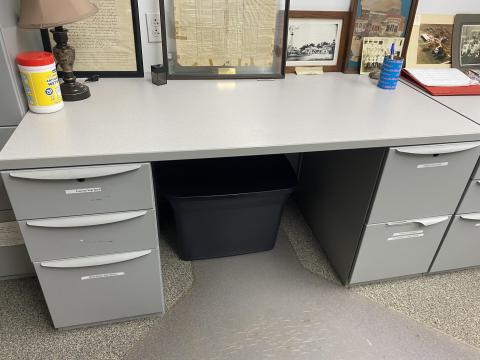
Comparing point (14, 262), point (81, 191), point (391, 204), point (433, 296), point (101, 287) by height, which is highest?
point (81, 191)

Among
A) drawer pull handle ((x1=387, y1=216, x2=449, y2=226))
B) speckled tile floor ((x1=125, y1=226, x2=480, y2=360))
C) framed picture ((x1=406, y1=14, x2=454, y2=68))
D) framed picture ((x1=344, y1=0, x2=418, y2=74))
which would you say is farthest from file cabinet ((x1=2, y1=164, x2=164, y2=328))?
framed picture ((x1=406, y1=14, x2=454, y2=68))

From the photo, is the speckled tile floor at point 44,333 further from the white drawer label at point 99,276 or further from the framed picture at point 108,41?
the framed picture at point 108,41

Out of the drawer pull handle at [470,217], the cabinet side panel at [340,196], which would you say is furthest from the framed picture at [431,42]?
the drawer pull handle at [470,217]

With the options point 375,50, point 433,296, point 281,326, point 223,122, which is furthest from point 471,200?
point 223,122

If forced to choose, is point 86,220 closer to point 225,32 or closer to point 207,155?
point 207,155

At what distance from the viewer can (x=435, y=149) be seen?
1222mm

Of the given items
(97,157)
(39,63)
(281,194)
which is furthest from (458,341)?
(39,63)

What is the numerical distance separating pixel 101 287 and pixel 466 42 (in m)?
1.91

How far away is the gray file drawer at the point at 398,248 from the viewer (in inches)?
56.0

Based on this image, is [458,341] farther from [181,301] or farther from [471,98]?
[181,301]

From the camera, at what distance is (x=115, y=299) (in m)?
1.31

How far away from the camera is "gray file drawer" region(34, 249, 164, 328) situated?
3.89ft

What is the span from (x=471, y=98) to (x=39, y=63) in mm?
1584

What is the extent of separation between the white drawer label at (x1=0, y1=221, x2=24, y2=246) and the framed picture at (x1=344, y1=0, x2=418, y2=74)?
1.50 meters
